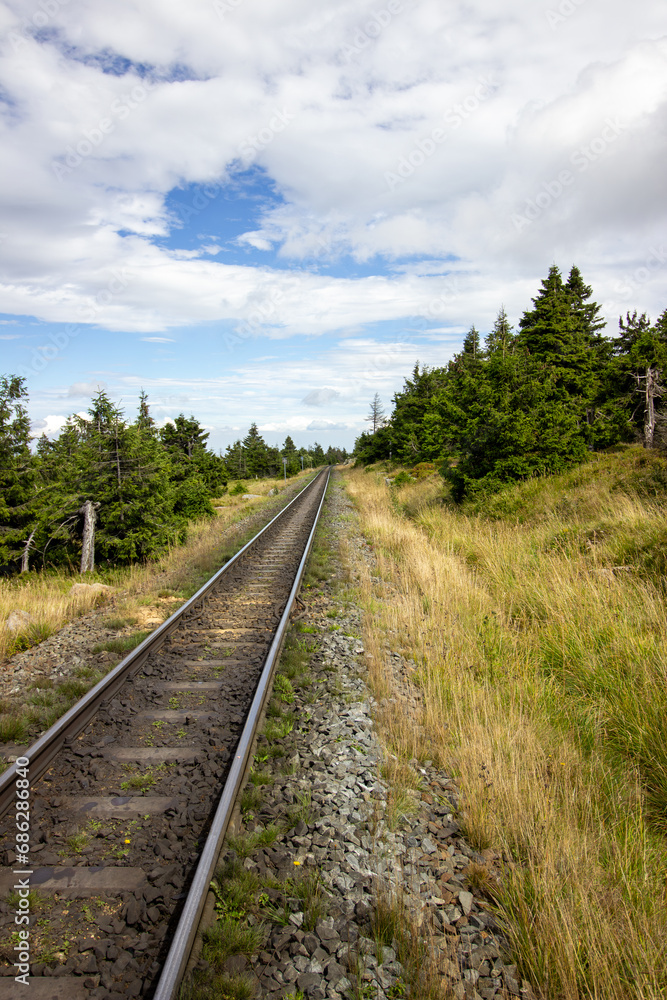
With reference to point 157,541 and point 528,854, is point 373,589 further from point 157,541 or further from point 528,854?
point 157,541

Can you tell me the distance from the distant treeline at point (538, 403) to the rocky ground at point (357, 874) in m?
9.03

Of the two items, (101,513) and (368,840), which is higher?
(101,513)

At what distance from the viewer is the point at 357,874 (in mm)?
2906

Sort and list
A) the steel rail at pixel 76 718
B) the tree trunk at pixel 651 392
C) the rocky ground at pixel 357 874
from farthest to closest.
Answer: the tree trunk at pixel 651 392, the steel rail at pixel 76 718, the rocky ground at pixel 357 874

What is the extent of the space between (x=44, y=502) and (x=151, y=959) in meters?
16.2

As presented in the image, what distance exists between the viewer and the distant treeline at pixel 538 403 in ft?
39.3

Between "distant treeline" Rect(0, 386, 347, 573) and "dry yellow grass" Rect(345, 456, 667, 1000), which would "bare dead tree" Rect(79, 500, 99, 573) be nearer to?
"distant treeline" Rect(0, 386, 347, 573)

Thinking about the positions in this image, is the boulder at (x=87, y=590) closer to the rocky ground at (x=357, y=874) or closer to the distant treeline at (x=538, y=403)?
the rocky ground at (x=357, y=874)

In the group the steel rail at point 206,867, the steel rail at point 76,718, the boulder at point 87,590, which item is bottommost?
the steel rail at point 206,867

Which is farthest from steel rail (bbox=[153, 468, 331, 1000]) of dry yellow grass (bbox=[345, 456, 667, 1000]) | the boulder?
the boulder

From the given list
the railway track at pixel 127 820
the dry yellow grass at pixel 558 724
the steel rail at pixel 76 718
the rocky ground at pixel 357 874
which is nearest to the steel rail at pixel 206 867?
the railway track at pixel 127 820

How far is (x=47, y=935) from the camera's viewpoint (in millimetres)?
2547

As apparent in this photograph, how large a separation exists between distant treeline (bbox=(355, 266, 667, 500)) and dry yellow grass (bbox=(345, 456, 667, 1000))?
135 inches

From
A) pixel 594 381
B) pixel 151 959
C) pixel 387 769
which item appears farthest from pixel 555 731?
pixel 594 381
